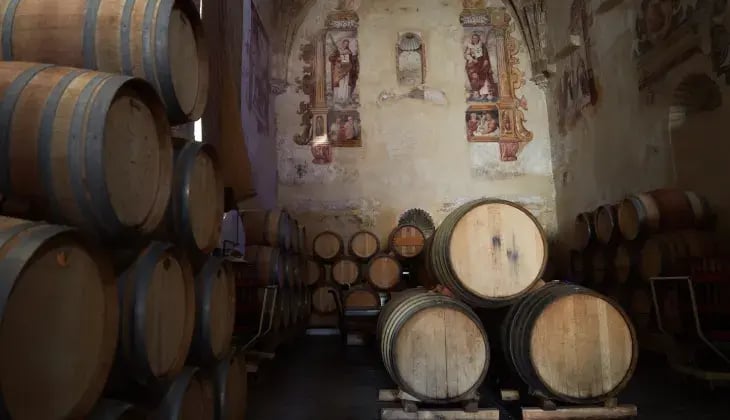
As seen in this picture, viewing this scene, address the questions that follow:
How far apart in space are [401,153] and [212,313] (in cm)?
903

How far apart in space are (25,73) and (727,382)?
578cm

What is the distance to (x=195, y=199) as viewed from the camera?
8.62ft

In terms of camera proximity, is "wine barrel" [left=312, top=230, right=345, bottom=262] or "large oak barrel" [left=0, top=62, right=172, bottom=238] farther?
"wine barrel" [left=312, top=230, right=345, bottom=262]

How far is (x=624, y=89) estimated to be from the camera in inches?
326

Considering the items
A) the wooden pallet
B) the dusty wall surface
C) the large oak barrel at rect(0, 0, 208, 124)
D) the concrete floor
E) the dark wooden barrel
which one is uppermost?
the dusty wall surface

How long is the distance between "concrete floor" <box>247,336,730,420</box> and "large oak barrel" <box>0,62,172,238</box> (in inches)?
104

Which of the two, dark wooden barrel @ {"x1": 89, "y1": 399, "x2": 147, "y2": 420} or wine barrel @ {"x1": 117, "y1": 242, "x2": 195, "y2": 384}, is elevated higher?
wine barrel @ {"x1": 117, "y1": 242, "x2": 195, "y2": 384}

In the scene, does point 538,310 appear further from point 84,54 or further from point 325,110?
point 325,110

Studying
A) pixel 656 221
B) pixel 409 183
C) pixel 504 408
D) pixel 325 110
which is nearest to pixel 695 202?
pixel 656 221

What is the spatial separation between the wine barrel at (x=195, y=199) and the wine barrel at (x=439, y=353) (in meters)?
1.44

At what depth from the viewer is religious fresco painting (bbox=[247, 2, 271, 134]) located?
8.69 m

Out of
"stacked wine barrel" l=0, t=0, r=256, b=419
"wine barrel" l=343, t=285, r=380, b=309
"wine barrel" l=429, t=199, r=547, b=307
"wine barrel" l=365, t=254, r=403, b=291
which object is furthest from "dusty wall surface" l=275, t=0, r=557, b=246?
"stacked wine barrel" l=0, t=0, r=256, b=419

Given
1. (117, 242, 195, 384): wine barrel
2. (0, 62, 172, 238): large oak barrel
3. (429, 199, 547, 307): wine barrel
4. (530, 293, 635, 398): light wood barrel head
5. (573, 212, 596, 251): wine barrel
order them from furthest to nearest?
(573, 212, 596, 251): wine barrel → (429, 199, 547, 307): wine barrel → (530, 293, 635, 398): light wood barrel head → (117, 242, 195, 384): wine barrel → (0, 62, 172, 238): large oak barrel

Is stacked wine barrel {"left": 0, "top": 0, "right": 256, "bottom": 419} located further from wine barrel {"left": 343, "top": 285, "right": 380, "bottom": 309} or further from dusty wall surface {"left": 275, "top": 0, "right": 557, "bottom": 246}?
dusty wall surface {"left": 275, "top": 0, "right": 557, "bottom": 246}
